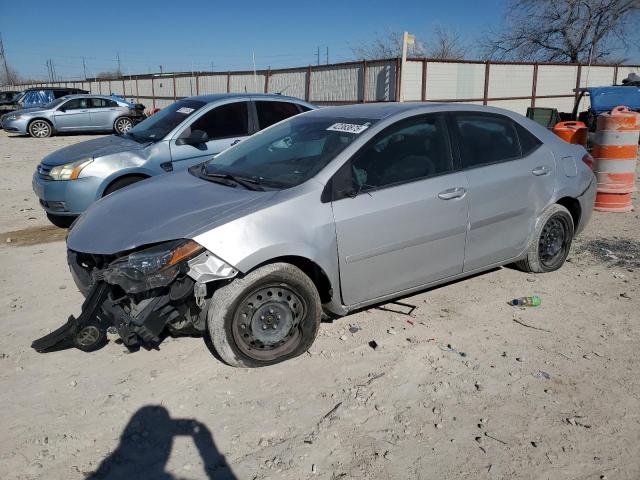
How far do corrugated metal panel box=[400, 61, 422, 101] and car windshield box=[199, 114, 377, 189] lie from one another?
1334 cm

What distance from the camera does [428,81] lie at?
1791 cm

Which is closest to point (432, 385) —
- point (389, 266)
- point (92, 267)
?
point (389, 266)

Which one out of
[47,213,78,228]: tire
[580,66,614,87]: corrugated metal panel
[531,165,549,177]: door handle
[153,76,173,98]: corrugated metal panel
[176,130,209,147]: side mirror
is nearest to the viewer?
[531,165,549,177]: door handle

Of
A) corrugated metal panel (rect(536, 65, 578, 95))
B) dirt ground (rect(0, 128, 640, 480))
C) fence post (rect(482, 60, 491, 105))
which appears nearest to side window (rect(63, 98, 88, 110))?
fence post (rect(482, 60, 491, 105))

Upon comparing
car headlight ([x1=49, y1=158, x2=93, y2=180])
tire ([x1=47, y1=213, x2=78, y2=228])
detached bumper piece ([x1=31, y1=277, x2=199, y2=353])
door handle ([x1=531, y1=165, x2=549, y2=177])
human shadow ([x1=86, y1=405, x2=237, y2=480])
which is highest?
door handle ([x1=531, y1=165, x2=549, y2=177])

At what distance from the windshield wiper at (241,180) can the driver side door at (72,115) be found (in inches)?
721

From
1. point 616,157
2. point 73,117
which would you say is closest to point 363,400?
point 616,157

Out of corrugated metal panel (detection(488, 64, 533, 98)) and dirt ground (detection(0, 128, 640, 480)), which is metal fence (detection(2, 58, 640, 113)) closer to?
corrugated metal panel (detection(488, 64, 533, 98))

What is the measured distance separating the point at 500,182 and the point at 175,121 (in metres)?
4.22

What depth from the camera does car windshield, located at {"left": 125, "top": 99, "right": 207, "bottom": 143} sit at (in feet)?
22.3

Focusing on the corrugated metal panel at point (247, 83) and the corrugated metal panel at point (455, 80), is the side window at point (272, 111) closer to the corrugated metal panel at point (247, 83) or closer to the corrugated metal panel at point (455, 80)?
the corrugated metal panel at point (455, 80)

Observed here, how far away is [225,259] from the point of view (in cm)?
325

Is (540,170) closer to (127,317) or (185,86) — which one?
(127,317)

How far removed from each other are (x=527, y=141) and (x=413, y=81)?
44.2 feet
